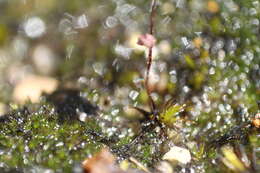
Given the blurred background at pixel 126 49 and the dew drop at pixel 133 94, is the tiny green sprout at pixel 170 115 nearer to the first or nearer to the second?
the blurred background at pixel 126 49

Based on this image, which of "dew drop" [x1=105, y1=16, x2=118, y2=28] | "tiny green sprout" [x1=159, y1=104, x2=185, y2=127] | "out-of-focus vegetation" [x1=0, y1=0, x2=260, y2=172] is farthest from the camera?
"dew drop" [x1=105, y1=16, x2=118, y2=28]

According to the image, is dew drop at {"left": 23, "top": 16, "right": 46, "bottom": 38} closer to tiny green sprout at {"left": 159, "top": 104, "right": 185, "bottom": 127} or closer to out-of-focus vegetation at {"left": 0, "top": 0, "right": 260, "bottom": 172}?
out-of-focus vegetation at {"left": 0, "top": 0, "right": 260, "bottom": 172}

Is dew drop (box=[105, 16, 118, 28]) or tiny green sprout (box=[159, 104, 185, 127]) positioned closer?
tiny green sprout (box=[159, 104, 185, 127])

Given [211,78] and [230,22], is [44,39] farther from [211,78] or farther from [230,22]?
[230,22]

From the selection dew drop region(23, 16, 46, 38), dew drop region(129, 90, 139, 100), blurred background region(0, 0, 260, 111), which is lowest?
dew drop region(129, 90, 139, 100)

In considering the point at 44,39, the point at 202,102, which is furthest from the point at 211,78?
the point at 44,39

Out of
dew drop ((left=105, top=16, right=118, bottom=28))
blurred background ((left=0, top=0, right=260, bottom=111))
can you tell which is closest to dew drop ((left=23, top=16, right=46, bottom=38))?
blurred background ((left=0, top=0, right=260, bottom=111))

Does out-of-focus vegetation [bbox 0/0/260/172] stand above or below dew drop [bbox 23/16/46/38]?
below

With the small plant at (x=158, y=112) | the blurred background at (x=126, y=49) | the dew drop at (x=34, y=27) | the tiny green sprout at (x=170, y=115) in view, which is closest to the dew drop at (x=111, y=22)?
the blurred background at (x=126, y=49)

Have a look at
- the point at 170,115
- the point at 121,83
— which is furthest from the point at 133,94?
the point at 170,115
